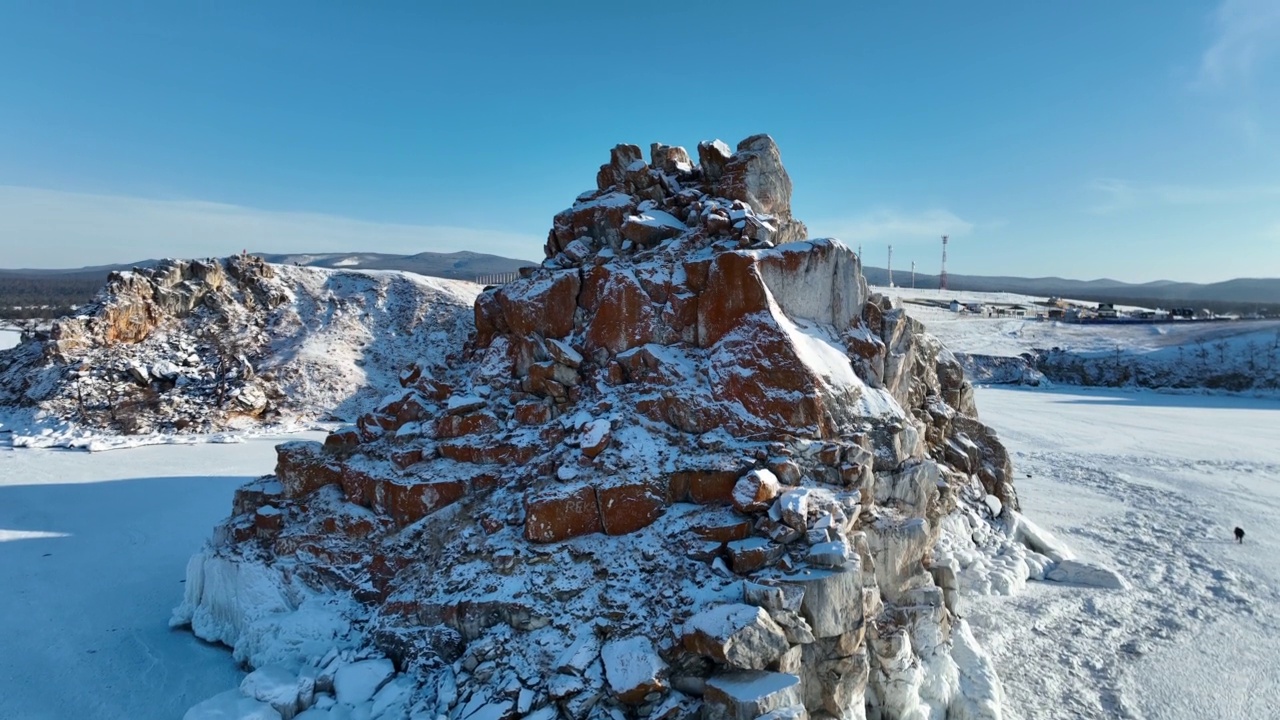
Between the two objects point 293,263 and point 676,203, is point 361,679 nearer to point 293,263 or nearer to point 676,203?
point 676,203

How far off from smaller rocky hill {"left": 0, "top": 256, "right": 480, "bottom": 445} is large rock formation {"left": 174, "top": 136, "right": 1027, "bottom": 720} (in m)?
18.1

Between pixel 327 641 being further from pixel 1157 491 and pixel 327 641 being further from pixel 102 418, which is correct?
pixel 102 418

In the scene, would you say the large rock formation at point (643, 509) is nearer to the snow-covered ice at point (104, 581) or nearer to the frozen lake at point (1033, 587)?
the snow-covered ice at point (104, 581)

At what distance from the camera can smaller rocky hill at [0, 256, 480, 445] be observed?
934 inches

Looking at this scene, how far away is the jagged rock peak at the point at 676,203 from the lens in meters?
10.4

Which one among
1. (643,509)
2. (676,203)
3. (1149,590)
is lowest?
(1149,590)

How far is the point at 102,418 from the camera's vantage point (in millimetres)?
23125

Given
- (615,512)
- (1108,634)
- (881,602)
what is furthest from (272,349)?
(1108,634)

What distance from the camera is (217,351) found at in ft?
90.2

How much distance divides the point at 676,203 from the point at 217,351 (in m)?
25.3

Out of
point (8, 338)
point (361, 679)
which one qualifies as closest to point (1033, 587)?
point (361, 679)

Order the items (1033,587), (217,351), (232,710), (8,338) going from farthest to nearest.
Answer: (8,338) < (217,351) < (1033,587) < (232,710)

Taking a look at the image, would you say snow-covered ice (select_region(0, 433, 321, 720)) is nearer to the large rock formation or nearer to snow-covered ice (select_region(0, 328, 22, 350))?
Answer: the large rock formation

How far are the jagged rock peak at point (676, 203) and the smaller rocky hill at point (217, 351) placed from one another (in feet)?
62.9
